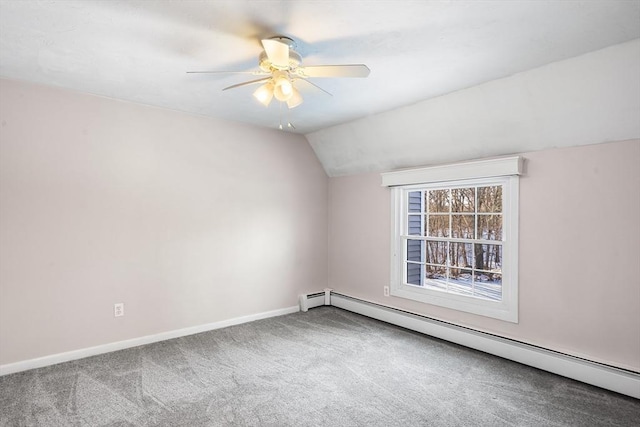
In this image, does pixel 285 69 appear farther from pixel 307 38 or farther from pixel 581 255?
pixel 581 255

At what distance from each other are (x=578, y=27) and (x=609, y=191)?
4.43 ft

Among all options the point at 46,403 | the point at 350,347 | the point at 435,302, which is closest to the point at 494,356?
the point at 435,302

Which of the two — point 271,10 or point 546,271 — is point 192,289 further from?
point 546,271

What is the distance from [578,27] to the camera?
6.76ft

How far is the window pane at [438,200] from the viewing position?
161 inches

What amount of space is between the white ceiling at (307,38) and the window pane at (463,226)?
1.45m

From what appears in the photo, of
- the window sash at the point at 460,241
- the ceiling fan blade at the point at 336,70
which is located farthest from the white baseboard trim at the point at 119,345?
the ceiling fan blade at the point at 336,70

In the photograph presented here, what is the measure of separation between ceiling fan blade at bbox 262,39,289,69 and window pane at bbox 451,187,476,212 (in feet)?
8.57

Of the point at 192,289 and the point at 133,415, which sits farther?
the point at 192,289

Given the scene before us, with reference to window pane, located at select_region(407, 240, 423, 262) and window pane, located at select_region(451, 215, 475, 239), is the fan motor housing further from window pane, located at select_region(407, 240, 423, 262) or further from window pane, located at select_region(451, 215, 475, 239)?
window pane, located at select_region(407, 240, 423, 262)

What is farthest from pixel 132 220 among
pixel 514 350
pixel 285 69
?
pixel 514 350

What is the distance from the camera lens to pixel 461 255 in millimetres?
3936

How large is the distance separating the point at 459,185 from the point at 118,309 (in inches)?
146

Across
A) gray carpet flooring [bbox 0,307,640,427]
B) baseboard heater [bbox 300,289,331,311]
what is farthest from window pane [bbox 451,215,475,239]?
baseboard heater [bbox 300,289,331,311]
